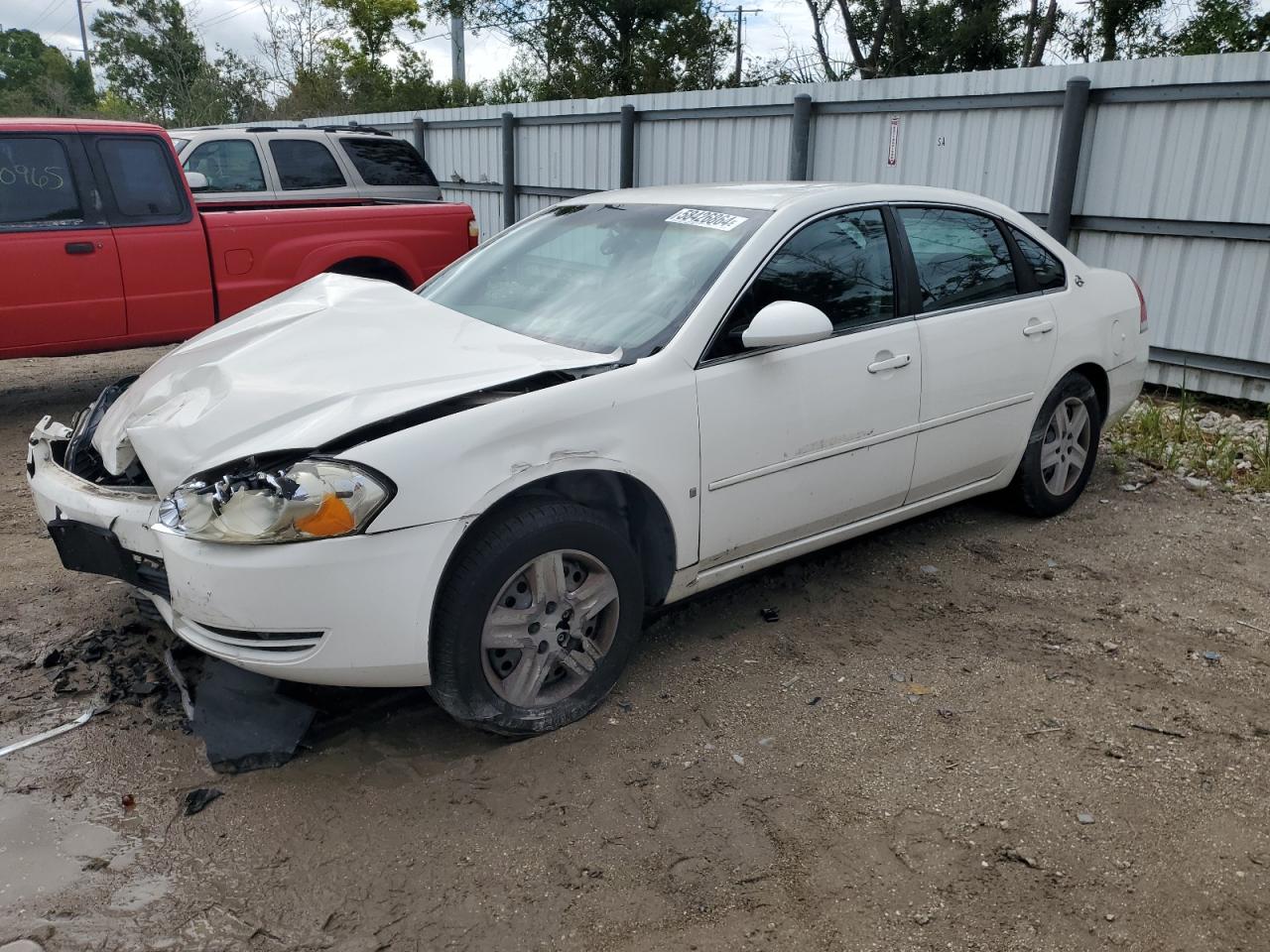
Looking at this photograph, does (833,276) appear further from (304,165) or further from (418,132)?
(418,132)

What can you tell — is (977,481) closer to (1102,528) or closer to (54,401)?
(1102,528)

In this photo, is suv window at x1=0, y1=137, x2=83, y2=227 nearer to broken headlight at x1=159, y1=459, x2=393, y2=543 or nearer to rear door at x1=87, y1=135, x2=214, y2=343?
rear door at x1=87, y1=135, x2=214, y2=343

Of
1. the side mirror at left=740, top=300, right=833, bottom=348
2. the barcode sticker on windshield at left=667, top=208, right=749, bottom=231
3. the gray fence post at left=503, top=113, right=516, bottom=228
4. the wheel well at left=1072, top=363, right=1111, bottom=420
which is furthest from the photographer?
the gray fence post at left=503, top=113, right=516, bottom=228

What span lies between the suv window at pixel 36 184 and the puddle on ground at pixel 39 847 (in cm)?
501

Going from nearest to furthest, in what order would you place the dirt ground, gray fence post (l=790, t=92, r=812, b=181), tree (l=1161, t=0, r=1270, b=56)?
the dirt ground
gray fence post (l=790, t=92, r=812, b=181)
tree (l=1161, t=0, r=1270, b=56)

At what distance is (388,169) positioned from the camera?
9969 millimetres

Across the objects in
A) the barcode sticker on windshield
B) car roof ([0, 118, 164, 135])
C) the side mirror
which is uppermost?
car roof ([0, 118, 164, 135])

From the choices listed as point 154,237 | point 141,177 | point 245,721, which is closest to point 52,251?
point 154,237

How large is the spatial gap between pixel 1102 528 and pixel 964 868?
9.74 ft

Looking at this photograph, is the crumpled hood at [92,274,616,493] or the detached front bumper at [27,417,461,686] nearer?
the detached front bumper at [27,417,461,686]

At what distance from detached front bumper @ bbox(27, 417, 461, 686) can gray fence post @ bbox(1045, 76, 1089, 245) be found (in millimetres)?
6542

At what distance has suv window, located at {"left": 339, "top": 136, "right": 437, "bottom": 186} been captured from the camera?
980 centimetres

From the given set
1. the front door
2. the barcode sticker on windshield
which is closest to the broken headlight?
the front door

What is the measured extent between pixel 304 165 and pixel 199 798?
783cm
